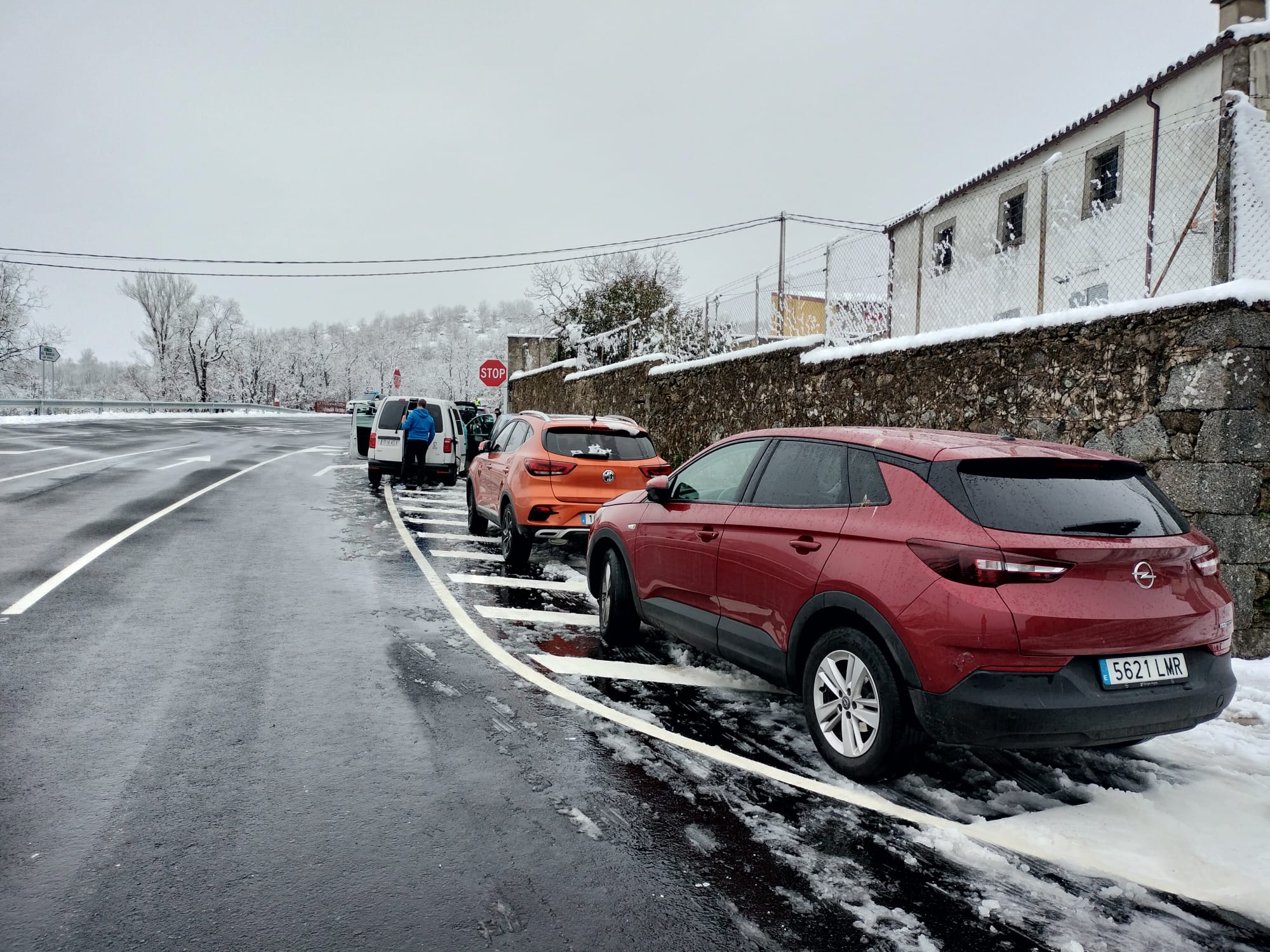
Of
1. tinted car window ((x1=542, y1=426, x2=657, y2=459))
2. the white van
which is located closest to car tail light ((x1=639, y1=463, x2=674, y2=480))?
tinted car window ((x1=542, y1=426, x2=657, y2=459))

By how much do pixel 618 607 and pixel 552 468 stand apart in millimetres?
2987

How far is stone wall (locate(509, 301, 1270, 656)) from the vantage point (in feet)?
18.7

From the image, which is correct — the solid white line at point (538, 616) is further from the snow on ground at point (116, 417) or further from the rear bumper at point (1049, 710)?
the snow on ground at point (116, 417)

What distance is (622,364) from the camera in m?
19.6

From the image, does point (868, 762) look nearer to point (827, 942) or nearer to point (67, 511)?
point (827, 942)

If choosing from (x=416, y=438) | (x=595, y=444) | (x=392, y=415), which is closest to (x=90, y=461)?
(x=392, y=415)

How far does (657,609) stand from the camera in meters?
5.59

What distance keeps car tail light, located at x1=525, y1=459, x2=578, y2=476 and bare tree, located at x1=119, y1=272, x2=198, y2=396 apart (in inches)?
3161

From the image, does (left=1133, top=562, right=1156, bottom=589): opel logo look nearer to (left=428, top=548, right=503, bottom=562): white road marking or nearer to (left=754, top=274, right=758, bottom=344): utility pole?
(left=428, top=548, right=503, bottom=562): white road marking

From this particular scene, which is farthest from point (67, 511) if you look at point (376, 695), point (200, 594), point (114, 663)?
point (376, 695)

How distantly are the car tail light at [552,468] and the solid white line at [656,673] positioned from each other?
3.28 m

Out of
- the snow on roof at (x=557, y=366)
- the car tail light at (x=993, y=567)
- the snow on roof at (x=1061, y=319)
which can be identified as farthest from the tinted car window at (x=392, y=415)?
the car tail light at (x=993, y=567)

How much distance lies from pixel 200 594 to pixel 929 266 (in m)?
8.39

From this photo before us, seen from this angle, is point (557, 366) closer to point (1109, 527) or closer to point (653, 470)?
point (653, 470)
